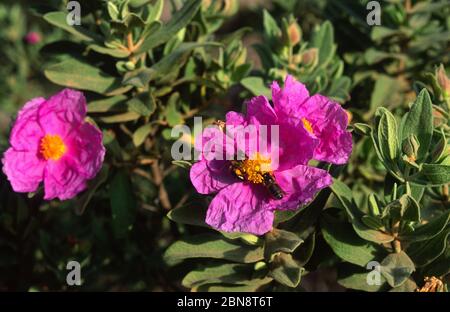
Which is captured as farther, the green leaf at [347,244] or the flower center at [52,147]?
the flower center at [52,147]

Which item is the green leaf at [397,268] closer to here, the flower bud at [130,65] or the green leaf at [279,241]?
the green leaf at [279,241]

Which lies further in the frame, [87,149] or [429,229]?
[87,149]

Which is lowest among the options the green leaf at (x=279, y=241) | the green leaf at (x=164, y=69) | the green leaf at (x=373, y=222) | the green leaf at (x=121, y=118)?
the green leaf at (x=279, y=241)

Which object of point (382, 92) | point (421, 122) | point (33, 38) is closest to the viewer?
point (421, 122)

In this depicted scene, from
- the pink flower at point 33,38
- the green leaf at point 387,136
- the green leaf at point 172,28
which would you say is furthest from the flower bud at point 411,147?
the pink flower at point 33,38

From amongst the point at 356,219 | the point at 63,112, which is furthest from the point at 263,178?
the point at 63,112

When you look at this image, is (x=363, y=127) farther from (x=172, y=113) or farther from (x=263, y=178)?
(x=172, y=113)

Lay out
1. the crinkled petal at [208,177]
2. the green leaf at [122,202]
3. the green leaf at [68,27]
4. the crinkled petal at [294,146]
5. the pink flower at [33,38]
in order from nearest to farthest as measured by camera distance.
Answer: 1. the crinkled petal at [294,146]
2. the crinkled petal at [208,177]
3. the green leaf at [68,27]
4. the green leaf at [122,202]
5. the pink flower at [33,38]
